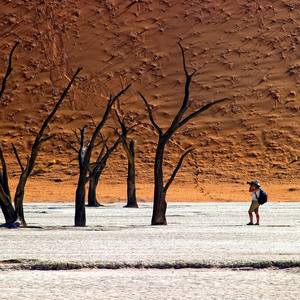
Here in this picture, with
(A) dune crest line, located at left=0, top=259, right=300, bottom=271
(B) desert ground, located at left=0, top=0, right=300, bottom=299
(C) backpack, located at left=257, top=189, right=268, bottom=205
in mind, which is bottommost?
(A) dune crest line, located at left=0, top=259, right=300, bottom=271

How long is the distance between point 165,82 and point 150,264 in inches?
2285

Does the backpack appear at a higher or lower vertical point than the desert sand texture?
lower

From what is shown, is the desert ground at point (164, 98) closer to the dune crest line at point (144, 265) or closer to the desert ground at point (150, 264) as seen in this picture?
the desert ground at point (150, 264)

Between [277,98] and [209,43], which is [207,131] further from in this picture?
[209,43]

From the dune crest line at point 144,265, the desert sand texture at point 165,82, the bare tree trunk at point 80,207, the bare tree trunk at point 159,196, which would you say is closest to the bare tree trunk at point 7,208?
the bare tree trunk at point 80,207

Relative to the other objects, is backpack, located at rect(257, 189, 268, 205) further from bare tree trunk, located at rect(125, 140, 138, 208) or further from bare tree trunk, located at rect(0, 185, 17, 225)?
bare tree trunk, located at rect(125, 140, 138, 208)

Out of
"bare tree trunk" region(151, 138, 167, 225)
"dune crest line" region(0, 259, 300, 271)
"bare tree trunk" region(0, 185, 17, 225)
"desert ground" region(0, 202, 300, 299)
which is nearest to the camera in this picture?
"desert ground" region(0, 202, 300, 299)

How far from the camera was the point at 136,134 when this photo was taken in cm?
6419

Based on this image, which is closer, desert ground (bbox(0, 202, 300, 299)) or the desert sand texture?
desert ground (bbox(0, 202, 300, 299))

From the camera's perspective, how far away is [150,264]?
38.4 ft

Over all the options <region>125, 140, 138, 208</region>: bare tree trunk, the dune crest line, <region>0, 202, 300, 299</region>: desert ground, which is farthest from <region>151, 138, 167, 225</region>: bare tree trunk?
<region>125, 140, 138, 208</region>: bare tree trunk

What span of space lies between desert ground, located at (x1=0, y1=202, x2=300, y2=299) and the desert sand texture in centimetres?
3178

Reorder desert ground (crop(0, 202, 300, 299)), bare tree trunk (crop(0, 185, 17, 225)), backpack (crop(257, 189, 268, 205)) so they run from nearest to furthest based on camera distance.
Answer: desert ground (crop(0, 202, 300, 299))
bare tree trunk (crop(0, 185, 17, 225))
backpack (crop(257, 189, 268, 205))

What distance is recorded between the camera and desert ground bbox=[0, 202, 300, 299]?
29.9 ft
